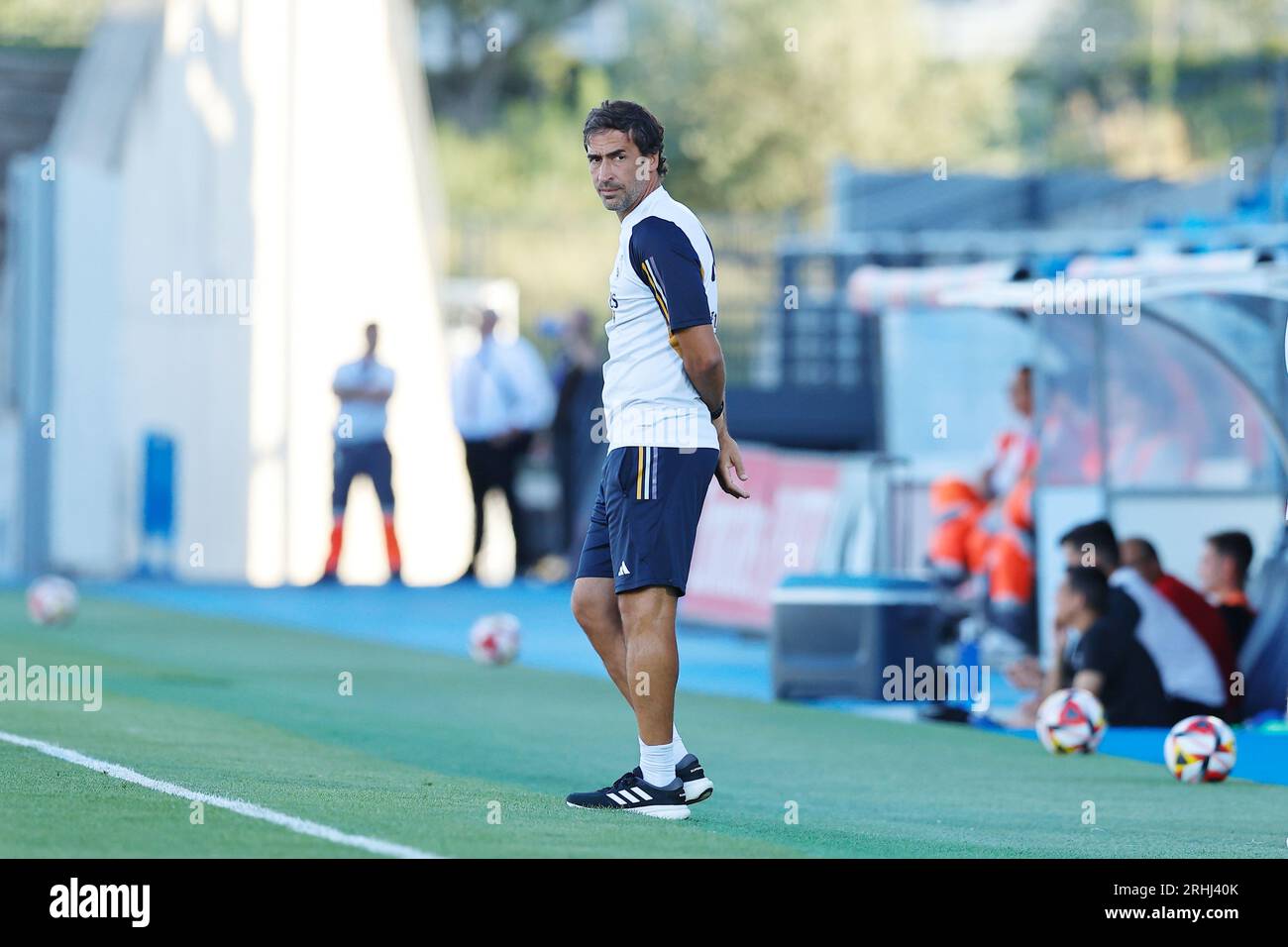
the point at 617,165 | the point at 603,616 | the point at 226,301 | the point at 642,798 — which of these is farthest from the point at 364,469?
the point at 617,165

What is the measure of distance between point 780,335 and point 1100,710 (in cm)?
1550

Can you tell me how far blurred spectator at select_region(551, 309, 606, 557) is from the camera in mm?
23328

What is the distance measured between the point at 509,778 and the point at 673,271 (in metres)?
2.44

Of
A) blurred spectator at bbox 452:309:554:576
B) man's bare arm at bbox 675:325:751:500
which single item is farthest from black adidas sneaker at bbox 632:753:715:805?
blurred spectator at bbox 452:309:554:576

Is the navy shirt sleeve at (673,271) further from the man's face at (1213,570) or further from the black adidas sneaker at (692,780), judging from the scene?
the man's face at (1213,570)

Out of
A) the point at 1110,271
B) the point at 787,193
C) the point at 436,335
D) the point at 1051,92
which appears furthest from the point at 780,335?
the point at 1051,92

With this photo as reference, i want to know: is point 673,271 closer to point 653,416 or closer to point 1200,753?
point 653,416

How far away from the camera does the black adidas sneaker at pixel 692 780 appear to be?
8242 mm

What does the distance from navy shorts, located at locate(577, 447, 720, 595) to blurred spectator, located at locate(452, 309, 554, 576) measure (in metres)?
14.4

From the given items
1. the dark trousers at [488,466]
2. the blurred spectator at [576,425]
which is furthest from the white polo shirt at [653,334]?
the blurred spectator at [576,425]

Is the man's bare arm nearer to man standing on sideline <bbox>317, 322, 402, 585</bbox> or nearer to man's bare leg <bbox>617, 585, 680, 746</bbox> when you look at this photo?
man's bare leg <bbox>617, 585, 680, 746</bbox>

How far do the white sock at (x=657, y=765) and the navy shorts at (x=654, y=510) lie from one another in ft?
1.74

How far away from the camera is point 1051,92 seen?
60.1 meters

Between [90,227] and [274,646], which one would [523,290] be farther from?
[274,646]
